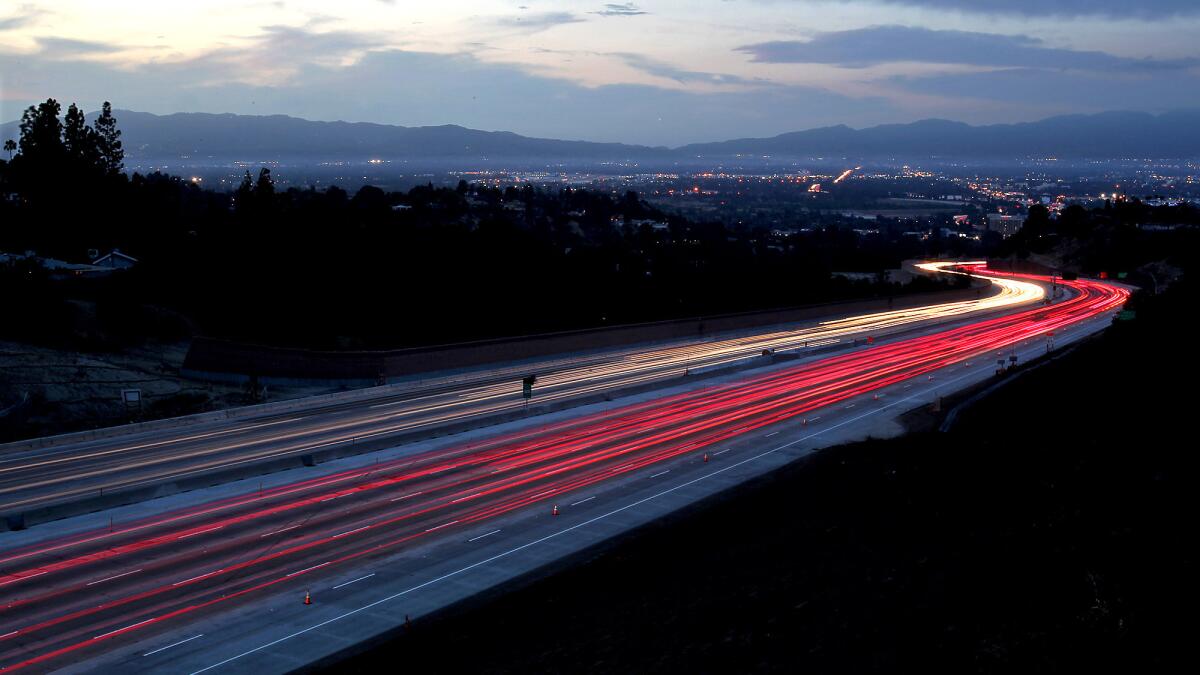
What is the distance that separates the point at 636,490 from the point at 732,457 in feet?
13.3

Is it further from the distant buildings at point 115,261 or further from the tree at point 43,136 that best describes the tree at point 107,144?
the distant buildings at point 115,261

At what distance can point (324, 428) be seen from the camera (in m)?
29.3

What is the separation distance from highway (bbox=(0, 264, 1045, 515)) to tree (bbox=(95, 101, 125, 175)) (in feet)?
119

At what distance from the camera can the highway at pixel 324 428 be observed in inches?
930

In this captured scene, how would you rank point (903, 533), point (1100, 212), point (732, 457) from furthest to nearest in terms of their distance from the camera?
point (1100, 212), point (732, 457), point (903, 533)

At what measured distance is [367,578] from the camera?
17.9 meters

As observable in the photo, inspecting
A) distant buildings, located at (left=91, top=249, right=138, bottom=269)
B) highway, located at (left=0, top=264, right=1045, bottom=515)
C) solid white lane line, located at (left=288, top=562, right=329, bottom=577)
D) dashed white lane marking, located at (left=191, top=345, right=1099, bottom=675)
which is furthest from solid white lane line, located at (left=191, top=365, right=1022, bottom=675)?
distant buildings, located at (left=91, top=249, right=138, bottom=269)

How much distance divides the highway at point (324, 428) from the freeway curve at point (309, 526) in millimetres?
2029

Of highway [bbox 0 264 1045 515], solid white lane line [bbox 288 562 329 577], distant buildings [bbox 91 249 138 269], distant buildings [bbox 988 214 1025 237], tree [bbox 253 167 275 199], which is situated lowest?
distant buildings [bbox 988 214 1025 237]

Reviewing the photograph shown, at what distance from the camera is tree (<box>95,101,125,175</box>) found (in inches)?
2566

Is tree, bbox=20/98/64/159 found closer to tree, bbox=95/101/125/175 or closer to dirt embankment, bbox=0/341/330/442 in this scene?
tree, bbox=95/101/125/175

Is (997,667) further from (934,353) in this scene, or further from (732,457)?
(934,353)

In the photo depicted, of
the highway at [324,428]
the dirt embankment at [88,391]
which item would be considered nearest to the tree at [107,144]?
the dirt embankment at [88,391]

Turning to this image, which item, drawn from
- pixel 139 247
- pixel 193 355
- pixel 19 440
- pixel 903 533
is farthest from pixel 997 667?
pixel 139 247
